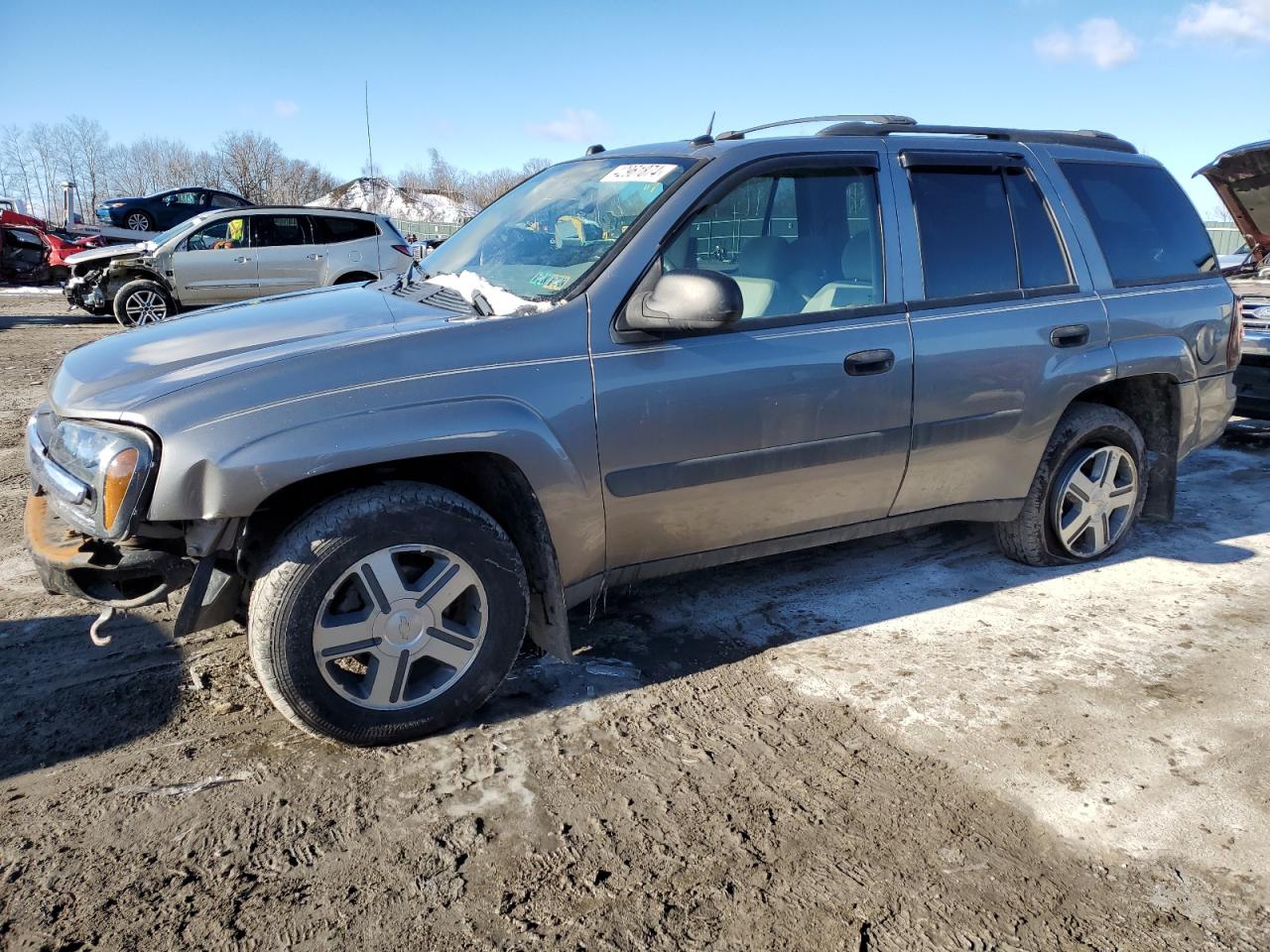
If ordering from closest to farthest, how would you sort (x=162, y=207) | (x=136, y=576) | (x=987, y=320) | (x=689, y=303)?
(x=136, y=576)
(x=689, y=303)
(x=987, y=320)
(x=162, y=207)

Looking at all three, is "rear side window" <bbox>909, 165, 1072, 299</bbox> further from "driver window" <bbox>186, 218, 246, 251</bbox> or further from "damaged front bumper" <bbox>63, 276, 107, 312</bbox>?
"damaged front bumper" <bbox>63, 276, 107, 312</bbox>

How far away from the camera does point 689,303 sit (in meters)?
2.92

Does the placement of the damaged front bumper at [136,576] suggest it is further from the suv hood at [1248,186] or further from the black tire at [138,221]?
the black tire at [138,221]

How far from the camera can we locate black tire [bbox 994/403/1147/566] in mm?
4148

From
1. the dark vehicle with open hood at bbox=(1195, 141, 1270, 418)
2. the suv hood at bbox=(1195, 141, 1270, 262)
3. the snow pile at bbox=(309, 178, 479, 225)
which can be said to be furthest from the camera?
the snow pile at bbox=(309, 178, 479, 225)

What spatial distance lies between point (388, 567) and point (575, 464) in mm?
656

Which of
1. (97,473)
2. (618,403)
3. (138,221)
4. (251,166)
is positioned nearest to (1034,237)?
(618,403)

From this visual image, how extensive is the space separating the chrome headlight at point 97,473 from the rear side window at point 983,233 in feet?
9.27

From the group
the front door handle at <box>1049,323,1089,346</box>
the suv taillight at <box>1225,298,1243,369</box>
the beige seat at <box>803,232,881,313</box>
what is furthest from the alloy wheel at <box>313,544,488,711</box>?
the suv taillight at <box>1225,298,1243,369</box>

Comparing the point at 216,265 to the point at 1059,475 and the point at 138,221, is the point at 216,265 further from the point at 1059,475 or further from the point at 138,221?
the point at 1059,475

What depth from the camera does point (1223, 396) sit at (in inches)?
184

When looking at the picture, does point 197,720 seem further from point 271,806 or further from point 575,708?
point 575,708

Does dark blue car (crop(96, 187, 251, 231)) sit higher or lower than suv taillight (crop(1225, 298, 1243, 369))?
higher

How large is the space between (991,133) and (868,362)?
1487 mm
